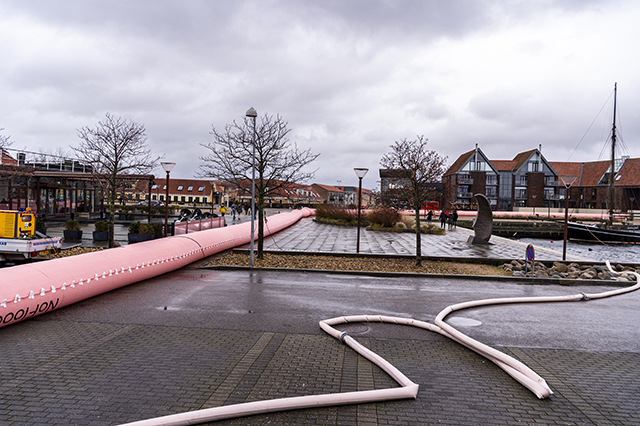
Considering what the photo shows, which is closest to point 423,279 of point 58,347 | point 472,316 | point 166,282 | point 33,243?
point 472,316

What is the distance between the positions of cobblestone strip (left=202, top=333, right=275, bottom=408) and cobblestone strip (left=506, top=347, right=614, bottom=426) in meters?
3.91

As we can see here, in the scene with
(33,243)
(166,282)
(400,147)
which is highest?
(400,147)

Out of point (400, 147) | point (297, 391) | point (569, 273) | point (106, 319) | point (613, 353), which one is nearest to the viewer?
point (297, 391)

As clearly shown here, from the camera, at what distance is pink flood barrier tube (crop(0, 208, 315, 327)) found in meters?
6.51

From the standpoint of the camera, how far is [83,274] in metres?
8.12

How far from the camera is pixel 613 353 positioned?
19.3 ft

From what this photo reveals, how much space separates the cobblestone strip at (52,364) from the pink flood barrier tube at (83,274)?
1.76 m

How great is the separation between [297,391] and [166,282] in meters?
7.29

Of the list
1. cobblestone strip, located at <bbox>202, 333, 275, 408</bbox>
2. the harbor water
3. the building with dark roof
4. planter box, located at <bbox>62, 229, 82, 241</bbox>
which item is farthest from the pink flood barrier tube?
the building with dark roof

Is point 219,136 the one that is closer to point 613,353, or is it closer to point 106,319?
point 106,319

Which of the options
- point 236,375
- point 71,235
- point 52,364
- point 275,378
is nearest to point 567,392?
point 275,378

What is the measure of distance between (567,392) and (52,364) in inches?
261

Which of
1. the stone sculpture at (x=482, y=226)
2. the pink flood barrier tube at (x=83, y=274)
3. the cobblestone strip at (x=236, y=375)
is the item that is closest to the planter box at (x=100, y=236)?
the pink flood barrier tube at (x=83, y=274)

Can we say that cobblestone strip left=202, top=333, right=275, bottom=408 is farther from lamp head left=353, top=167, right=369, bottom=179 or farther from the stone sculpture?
the stone sculpture
